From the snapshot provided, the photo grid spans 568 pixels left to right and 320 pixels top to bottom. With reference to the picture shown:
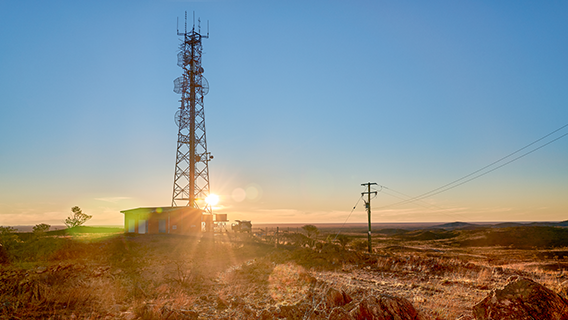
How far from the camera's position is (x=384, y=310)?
21.9 ft

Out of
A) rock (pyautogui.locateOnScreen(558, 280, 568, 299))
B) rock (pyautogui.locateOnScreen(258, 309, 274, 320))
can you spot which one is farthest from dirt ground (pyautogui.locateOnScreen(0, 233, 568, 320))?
rock (pyautogui.locateOnScreen(558, 280, 568, 299))

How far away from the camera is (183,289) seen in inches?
546

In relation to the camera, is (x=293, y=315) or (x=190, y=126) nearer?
(x=293, y=315)

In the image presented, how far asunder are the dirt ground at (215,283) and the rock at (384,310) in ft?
3.51

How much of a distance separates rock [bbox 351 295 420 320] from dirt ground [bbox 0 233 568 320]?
3.51 ft

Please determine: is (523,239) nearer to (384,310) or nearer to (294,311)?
(294,311)

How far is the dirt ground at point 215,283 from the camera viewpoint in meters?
9.39

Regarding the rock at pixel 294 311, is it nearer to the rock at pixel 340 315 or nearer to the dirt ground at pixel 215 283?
the dirt ground at pixel 215 283

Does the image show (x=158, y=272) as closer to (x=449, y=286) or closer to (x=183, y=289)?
(x=183, y=289)

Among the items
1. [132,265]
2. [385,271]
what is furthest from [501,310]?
[132,265]

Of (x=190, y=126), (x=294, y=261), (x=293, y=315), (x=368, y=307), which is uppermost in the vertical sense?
(x=190, y=126)

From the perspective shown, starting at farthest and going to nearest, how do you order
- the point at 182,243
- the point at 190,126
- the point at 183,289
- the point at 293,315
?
the point at 190,126, the point at 182,243, the point at 183,289, the point at 293,315

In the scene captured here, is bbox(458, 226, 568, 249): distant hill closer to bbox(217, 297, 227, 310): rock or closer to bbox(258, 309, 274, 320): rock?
bbox(217, 297, 227, 310): rock

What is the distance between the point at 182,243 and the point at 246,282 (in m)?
16.8
